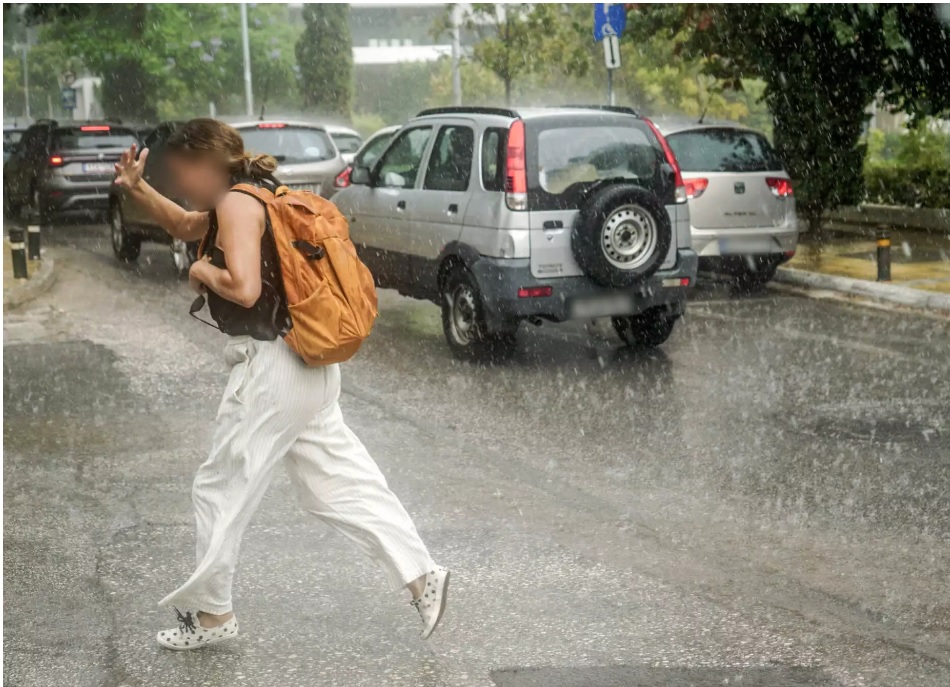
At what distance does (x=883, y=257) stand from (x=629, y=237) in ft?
16.1

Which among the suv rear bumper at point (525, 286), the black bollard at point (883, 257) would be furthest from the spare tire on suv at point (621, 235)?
the black bollard at point (883, 257)

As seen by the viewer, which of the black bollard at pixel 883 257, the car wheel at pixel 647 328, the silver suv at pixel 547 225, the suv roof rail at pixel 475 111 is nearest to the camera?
the silver suv at pixel 547 225

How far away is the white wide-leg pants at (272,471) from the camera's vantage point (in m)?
4.41

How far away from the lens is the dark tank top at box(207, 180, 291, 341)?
4.38 metres

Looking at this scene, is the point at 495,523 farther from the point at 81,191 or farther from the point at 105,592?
the point at 81,191

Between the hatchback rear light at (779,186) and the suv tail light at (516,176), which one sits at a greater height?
the suv tail light at (516,176)

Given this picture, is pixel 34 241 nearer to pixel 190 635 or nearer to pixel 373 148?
pixel 373 148

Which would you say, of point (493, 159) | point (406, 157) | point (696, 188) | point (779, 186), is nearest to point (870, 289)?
point (779, 186)

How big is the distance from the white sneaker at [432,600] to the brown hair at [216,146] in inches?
56.9

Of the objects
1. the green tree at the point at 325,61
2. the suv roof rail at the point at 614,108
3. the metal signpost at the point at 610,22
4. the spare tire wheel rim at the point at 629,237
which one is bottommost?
the spare tire wheel rim at the point at 629,237

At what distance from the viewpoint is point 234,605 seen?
199 inches

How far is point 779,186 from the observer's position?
13.9m

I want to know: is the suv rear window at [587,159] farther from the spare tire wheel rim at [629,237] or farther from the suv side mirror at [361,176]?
the suv side mirror at [361,176]

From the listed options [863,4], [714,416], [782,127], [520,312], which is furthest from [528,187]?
[782,127]
